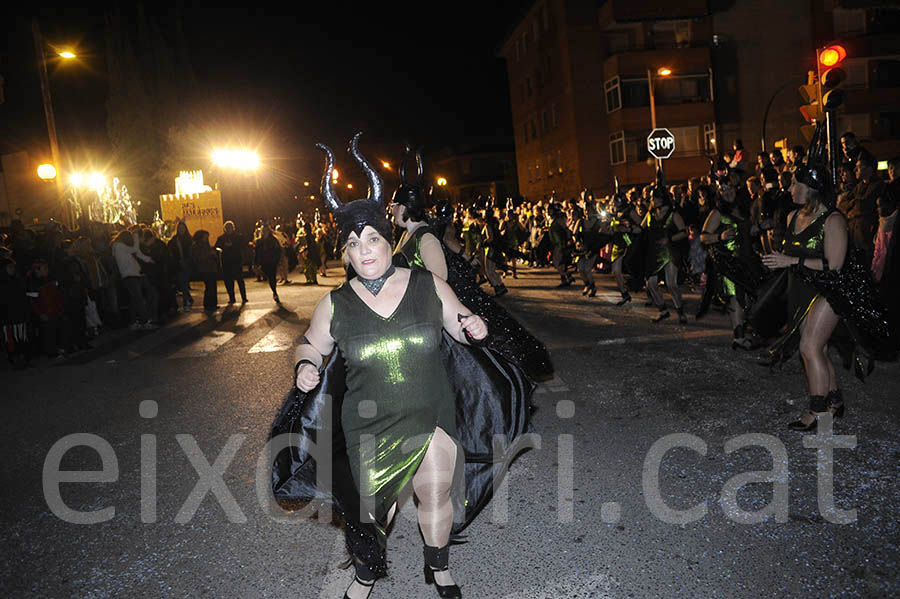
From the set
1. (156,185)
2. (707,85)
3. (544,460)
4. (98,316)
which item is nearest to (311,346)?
(544,460)

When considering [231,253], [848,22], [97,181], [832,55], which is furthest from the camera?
[97,181]

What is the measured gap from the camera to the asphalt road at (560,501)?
10.9 ft

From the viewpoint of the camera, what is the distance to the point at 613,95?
39281 mm

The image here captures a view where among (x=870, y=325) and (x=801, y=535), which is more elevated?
(x=870, y=325)

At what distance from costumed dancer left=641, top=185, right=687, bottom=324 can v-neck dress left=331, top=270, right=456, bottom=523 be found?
7488mm

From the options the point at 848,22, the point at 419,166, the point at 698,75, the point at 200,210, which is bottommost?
the point at 419,166

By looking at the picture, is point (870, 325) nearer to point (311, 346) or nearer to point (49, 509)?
point (311, 346)

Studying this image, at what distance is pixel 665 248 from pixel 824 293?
4970 mm

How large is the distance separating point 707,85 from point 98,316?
1431 inches

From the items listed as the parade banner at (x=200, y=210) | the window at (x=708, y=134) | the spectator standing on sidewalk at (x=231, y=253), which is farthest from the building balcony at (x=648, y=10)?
the spectator standing on sidewalk at (x=231, y=253)

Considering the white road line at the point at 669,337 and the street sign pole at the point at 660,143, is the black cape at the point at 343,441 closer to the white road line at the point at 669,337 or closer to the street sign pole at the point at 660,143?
the white road line at the point at 669,337

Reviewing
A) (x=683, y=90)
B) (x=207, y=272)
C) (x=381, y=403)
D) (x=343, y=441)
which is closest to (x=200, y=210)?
(x=207, y=272)

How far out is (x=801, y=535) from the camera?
3.50 metres

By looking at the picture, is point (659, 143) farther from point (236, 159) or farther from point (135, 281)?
point (236, 159)
